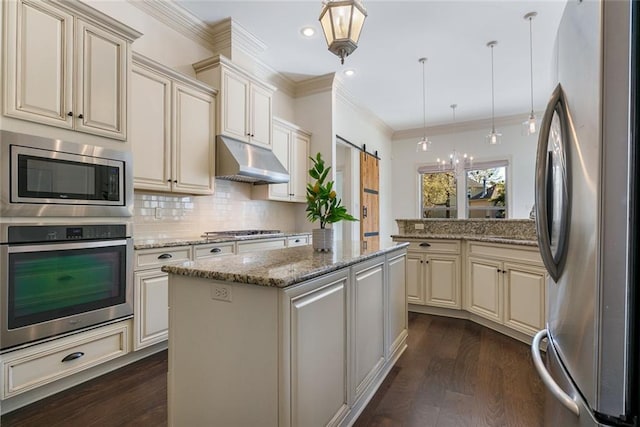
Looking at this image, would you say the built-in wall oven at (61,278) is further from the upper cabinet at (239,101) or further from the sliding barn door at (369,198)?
the sliding barn door at (369,198)

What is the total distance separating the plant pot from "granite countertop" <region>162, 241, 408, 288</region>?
7.3 inches

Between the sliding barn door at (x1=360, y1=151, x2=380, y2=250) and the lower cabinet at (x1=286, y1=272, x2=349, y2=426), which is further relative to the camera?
the sliding barn door at (x1=360, y1=151, x2=380, y2=250)

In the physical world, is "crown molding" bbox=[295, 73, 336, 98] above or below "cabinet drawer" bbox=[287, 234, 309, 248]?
above

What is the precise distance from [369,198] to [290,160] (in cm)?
226

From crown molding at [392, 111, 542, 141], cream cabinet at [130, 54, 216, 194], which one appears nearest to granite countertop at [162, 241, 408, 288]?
cream cabinet at [130, 54, 216, 194]

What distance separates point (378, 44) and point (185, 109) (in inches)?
92.3

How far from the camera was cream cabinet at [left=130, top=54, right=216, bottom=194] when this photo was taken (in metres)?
2.67

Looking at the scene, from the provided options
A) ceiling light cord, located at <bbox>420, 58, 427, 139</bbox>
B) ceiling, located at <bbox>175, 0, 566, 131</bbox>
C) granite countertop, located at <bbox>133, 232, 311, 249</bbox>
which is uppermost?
ceiling, located at <bbox>175, 0, 566, 131</bbox>

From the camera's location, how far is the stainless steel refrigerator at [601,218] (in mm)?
658

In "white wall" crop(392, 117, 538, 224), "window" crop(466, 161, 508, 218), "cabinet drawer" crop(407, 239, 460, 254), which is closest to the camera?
"cabinet drawer" crop(407, 239, 460, 254)

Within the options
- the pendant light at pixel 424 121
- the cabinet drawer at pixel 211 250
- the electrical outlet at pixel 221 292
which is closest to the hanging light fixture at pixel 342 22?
the electrical outlet at pixel 221 292

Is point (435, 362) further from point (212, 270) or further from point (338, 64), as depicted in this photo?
point (338, 64)

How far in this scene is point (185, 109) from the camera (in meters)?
3.04

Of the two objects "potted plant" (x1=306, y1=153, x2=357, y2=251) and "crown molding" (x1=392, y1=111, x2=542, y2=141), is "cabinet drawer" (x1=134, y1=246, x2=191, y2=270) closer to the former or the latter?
"potted plant" (x1=306, y1=153, x2=357, y2=251)
